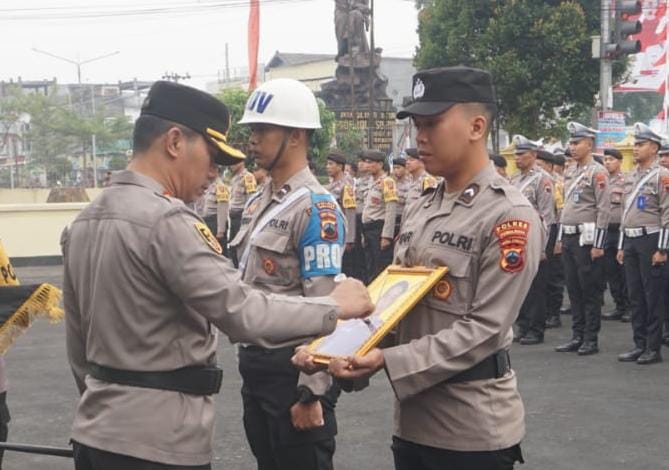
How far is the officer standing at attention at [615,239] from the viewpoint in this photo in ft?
34.5

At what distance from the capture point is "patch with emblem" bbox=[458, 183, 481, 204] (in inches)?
109

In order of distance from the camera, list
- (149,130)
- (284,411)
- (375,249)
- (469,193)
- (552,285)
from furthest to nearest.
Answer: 1. (375,249)
2. (552,285)
3. (284,411)
4. (469,193)
5. (149,130)

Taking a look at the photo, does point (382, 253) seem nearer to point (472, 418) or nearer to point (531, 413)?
point (531, 413)

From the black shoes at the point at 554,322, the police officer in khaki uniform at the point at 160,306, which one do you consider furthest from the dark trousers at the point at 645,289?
the police officer in khaki uniform at the point at 160,306

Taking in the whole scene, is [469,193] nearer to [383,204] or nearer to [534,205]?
[534,205]

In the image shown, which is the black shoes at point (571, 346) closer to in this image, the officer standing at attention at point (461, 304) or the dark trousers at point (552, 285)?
the dark trousers at point (552, 285)

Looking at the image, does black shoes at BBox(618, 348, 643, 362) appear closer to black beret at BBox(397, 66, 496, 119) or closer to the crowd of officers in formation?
the crowd of officers in formation

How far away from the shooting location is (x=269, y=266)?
3.45 metres

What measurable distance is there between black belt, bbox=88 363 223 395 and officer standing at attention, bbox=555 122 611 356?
6518 mm

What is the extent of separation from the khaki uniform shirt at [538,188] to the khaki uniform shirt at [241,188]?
559cm

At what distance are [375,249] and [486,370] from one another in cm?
1091

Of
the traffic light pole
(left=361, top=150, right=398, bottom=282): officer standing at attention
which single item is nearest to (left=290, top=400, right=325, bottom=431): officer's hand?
(left=361, top=150, right=398, bottom=282): officer standing at attention

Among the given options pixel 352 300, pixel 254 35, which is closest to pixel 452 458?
pixel 352 300

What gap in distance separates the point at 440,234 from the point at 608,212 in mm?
6445
